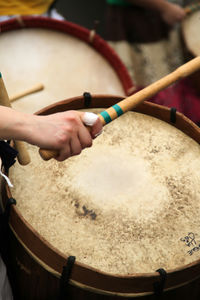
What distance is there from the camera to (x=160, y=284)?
0.77m

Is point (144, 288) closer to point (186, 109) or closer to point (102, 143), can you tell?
point (102, 143)

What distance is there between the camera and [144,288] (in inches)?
30.4

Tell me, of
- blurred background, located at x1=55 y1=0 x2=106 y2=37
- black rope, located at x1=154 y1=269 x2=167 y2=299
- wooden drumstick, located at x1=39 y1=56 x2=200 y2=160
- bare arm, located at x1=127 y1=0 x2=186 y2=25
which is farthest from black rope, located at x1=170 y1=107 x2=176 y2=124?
blurred background, located at x1=55 y1=0 x2=106 y2=37

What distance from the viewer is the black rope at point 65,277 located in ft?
2.45

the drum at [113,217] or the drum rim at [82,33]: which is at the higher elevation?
the drum rim at [82,33]

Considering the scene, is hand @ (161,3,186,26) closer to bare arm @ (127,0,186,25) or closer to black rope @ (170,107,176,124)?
bare arm @ (127,0,186,25)

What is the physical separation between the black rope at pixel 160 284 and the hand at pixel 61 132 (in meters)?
0.28

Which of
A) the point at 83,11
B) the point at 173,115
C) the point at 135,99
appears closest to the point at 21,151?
the point at 135,99

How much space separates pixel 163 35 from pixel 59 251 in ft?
4.95

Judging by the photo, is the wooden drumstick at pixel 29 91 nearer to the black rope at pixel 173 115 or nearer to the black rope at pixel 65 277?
the black rope at pixel 173 115

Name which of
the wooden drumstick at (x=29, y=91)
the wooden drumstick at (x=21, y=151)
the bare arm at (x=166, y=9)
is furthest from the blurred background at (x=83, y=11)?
the wooden drumstick at (x=21, y=151)

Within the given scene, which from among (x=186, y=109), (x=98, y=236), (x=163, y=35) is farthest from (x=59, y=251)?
(x=163, y=35)

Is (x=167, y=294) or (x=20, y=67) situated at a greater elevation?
(x=20, y=67)

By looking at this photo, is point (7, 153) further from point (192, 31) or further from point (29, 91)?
point (192, 31)
